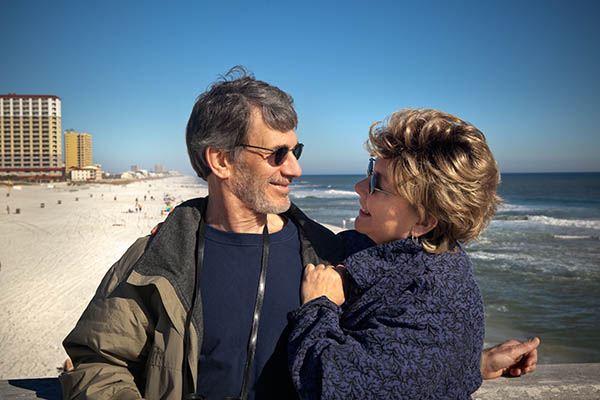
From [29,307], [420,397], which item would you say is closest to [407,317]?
[420,397]

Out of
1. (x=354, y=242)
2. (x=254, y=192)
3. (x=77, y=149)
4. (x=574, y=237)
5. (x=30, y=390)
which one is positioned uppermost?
(x=77, y=149)

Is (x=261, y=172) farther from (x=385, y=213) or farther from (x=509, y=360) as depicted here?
(x=509, y=360)

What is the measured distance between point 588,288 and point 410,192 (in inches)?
569

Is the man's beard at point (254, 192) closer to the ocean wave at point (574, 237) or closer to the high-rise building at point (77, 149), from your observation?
the ocean wave at point (574, 237)

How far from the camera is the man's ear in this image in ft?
7.04

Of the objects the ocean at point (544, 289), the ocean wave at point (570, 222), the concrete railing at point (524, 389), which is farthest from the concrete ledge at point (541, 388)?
the ocean wave at point (570, 222)

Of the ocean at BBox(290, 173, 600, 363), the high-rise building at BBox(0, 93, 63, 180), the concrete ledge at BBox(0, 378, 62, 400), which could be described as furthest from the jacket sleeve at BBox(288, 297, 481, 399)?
the high-rise building at BBox(0, 93, 63, 180)

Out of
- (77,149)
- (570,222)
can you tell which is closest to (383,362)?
(570,222)

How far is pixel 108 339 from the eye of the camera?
1.71 meters

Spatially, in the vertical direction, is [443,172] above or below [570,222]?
above

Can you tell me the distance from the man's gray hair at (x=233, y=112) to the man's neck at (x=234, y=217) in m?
0.24

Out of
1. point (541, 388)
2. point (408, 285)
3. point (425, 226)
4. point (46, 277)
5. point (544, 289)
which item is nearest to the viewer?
point (408, 285)

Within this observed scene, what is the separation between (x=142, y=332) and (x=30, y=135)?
13139cm

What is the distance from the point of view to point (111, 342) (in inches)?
67.3
